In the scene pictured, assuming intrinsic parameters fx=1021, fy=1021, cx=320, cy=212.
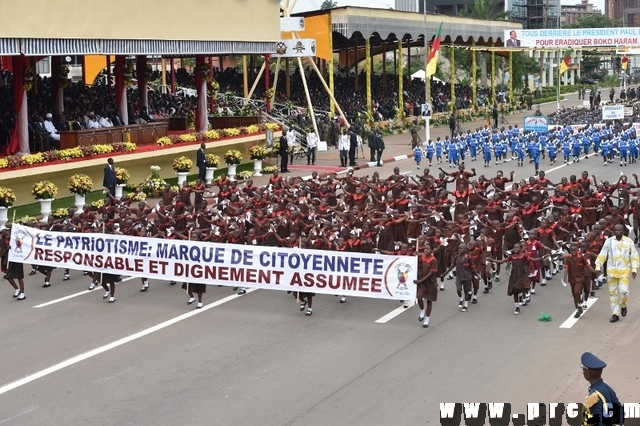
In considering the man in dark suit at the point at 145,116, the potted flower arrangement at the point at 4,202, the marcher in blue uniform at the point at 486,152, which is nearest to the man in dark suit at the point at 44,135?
the potted flower arrangement at the point at 4,202

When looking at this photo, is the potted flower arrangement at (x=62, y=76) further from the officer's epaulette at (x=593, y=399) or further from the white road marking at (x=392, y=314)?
the officer's epaulette at (x=593, y=399)

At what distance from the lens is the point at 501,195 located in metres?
23.0

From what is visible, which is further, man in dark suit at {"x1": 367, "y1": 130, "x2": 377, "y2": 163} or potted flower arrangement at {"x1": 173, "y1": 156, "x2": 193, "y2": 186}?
man in dark suit at {"x1": 367, "y1": 130, "x2": 377, "y2": 163}

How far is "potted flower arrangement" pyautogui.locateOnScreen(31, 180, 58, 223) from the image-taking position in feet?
90.6

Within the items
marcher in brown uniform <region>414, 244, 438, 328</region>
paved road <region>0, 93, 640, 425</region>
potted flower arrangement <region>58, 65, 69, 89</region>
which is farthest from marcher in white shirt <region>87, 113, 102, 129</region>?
marcher in brown uniform <region>414, 244, 438, 328</region>

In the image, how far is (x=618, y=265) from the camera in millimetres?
16531

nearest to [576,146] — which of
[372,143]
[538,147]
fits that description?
[538,147]

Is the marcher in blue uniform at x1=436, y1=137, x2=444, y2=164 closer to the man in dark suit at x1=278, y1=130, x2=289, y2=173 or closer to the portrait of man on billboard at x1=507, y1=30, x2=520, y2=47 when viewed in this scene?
the man in dark suit at x1=278, y1=130, x2=289, y2=173

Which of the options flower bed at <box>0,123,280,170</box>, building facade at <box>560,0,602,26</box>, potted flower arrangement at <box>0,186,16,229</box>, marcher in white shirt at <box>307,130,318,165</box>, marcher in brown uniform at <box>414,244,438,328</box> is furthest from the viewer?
building facade at <box>560,0,602,26</box>

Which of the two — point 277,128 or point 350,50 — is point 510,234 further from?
point 350,50

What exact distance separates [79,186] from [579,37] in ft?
149

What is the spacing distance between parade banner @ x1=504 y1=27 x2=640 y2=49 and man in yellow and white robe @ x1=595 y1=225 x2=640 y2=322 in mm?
50974

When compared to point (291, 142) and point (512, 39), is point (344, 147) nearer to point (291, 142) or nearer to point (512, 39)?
point (291, 142)

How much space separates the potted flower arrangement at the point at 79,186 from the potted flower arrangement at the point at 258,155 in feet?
31.5
